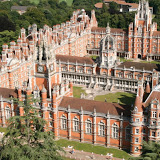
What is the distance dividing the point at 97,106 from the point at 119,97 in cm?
3171

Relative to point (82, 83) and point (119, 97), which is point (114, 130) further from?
point (82, 83)

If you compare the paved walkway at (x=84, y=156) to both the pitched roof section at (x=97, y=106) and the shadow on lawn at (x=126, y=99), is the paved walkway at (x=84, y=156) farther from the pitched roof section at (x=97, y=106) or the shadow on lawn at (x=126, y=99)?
the shadow on lawn at (x=126, y=99)

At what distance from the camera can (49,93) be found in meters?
79.4

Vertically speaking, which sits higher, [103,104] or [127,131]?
[103,104]

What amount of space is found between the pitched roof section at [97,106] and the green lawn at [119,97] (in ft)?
87.8

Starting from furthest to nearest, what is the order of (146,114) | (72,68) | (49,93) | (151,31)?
(151,31) < (72,68) < (49,93) < (146,114)

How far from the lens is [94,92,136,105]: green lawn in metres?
104

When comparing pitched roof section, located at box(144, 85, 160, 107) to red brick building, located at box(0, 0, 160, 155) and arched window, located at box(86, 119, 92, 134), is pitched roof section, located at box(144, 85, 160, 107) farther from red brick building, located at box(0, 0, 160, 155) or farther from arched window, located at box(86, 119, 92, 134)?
arched window, located at box(86, 119, 92, 134)

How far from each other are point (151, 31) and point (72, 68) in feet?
138

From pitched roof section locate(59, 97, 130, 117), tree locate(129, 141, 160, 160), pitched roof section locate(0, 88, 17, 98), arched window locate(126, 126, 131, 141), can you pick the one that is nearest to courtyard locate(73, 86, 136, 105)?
pitched roof section locate(59, 97, 130, 117)

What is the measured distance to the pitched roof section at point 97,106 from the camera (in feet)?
247

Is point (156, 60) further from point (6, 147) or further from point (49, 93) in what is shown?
point (6, 147)

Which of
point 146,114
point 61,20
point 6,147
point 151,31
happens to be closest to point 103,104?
point 146,114

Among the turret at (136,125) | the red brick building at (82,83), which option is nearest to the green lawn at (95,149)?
the red brick building at (82,83)
